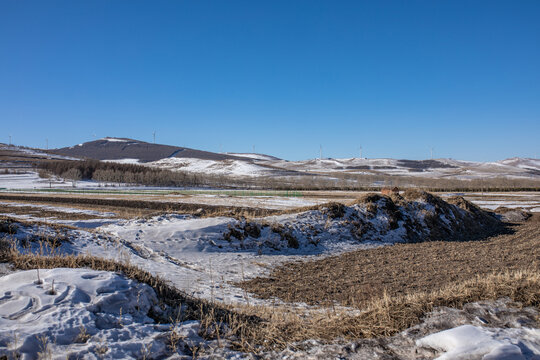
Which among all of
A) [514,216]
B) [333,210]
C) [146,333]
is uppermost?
[333,210]

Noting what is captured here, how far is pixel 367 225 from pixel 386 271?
771cm

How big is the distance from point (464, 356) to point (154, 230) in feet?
49.3

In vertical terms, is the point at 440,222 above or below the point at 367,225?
below

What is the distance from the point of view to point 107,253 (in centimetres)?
1291

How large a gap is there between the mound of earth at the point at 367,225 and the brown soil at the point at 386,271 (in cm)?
217

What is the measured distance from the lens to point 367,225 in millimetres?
19812

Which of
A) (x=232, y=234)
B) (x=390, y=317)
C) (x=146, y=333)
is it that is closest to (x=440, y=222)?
(x=232, y=234)

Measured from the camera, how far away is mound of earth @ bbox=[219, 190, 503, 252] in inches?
666

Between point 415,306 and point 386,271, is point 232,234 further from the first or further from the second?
point 415,306

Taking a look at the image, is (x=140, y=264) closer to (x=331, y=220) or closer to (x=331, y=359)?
(x=331, y=359)

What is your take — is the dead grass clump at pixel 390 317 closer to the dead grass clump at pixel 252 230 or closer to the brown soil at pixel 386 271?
the brown soil at pixel 386 271

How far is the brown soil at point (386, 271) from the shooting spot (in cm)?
966

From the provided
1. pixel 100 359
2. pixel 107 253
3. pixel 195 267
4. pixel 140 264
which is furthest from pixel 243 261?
pixel 100 359

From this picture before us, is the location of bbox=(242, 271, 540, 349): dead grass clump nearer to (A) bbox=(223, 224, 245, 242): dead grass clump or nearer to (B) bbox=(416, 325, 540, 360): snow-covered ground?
(B) bbox=(416, 325, 540, 360): snow-covered ground
